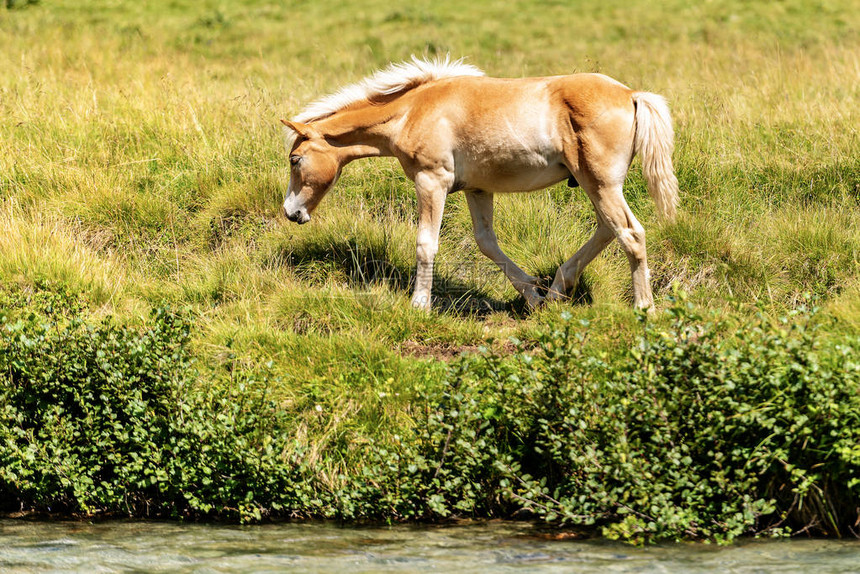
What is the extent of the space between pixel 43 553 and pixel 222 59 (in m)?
11.3

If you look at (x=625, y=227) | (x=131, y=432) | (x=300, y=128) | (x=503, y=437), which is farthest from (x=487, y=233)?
(x=131, y=432)

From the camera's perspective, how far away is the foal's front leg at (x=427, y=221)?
7.47 metres

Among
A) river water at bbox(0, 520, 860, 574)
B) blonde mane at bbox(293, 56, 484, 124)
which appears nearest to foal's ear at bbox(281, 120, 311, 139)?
blonde mane at bbox(293, 56, 484, 124)

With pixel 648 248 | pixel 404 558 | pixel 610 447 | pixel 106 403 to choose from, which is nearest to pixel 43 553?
pixel 106 403

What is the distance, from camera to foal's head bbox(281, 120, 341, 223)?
7816 millimetres

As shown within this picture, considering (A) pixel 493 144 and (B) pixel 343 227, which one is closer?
(A) pixel 493 144

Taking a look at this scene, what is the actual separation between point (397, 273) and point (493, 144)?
1.64 meters

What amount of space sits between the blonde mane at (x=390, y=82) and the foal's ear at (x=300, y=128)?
243 mm

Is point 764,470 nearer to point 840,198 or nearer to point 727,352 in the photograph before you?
point 727,352

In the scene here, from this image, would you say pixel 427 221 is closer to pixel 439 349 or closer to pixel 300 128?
pixel 439 349

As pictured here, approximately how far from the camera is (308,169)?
783 cm

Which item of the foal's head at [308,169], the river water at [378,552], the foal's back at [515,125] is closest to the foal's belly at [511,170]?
the foal's back at [515,125]

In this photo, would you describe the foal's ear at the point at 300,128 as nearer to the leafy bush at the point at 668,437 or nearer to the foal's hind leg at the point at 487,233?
the foal's hind leg at the point at 487,233

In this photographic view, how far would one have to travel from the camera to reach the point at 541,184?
7.48 meters
